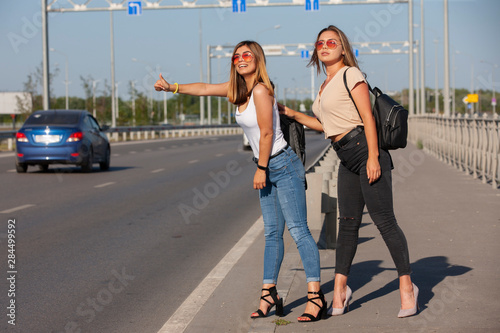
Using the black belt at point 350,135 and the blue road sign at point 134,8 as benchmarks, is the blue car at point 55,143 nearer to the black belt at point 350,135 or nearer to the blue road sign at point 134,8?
the black belt at point 350,135

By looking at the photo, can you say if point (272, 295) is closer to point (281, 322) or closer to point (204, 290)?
point (281, 322)

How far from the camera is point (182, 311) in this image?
622cm

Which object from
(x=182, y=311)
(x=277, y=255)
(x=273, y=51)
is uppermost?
(x=273, y=51)

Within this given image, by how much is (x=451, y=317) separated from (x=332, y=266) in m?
2.05

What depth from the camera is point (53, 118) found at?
21.9m

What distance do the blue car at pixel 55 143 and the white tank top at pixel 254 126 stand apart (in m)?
15.8

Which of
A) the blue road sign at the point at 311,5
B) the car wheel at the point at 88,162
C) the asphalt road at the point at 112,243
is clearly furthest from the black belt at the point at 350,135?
the blue road sign at the point at 311,5

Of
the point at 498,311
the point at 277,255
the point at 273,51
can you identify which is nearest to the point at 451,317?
the point at 498,311

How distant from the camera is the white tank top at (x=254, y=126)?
223 inches

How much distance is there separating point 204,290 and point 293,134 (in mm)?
1720

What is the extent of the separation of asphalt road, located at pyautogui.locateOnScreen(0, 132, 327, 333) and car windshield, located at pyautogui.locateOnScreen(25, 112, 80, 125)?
2.46 meters

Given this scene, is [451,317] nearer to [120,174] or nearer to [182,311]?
[182,311]

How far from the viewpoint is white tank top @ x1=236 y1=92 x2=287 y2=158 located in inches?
223

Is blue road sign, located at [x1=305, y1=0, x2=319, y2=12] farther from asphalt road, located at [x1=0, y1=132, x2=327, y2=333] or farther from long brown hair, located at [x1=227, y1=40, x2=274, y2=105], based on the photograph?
long brown hair, located at [x1=227, y1=40, x2=274, y2=105]
